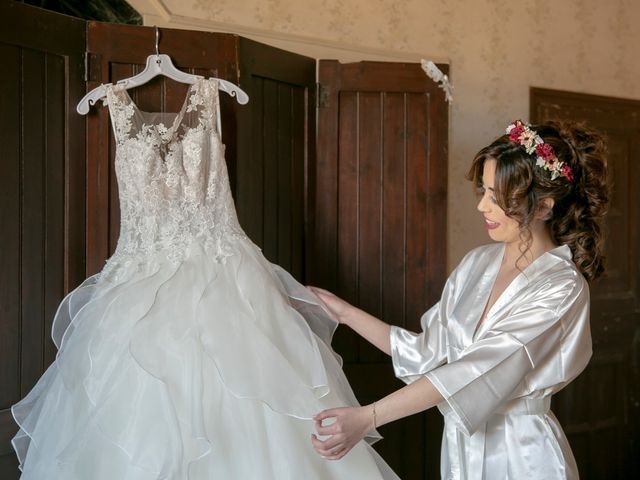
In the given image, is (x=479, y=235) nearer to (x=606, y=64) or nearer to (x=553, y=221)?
(x=606, y=64)

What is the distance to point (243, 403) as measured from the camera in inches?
69.8

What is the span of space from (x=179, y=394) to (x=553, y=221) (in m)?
1.04

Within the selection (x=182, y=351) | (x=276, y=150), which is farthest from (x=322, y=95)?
(x=182, y=351)

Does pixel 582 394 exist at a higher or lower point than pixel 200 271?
lower

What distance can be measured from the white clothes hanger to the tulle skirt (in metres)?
0.55

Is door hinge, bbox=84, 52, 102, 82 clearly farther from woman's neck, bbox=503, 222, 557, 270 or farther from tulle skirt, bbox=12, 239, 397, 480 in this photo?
woman's neck, bbox=503, 222, 557, 270

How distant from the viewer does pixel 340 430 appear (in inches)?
63.3

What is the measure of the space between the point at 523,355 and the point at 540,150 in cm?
50

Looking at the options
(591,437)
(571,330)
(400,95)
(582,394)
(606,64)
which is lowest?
(591,437)

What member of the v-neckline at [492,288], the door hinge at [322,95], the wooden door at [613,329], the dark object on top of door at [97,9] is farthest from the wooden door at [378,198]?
the wooden door at [613,329]

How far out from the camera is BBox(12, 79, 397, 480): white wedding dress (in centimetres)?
170

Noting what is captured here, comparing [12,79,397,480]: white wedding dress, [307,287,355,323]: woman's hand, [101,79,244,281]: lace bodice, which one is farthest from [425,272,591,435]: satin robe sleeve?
[101,79,244,281]: lace bodice

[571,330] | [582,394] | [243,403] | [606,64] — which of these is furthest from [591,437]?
[243,403]

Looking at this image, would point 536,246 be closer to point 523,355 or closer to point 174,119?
point 523,355
